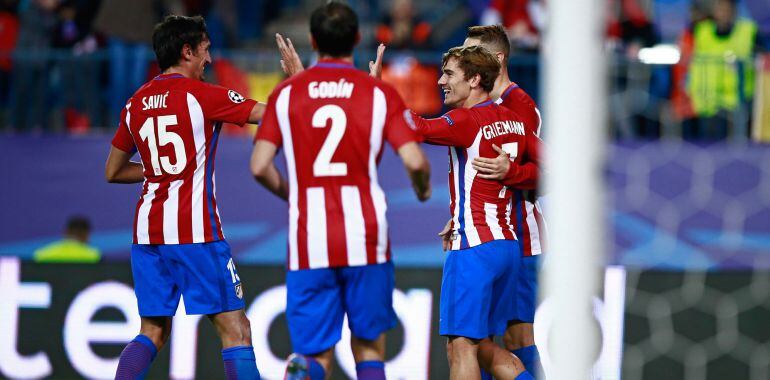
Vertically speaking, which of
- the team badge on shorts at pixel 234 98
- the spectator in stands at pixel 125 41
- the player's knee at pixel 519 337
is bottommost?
the player's knee at pixel 519 337

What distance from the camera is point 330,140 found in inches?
170

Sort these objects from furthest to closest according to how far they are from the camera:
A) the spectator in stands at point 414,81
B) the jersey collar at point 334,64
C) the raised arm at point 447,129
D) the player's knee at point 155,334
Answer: the spectator in stands at point 414,81 → the player's knee at point 155,334 → the raised arm at point 447,129 → the jersey collar at point 334,64

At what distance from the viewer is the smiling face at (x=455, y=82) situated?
5148mm

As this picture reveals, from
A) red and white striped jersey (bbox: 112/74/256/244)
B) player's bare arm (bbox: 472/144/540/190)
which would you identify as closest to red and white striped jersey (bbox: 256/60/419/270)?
player's bare arm (bbox: 472/144/540/190)

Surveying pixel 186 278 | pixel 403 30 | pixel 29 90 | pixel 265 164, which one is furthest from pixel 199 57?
pixel 29 90

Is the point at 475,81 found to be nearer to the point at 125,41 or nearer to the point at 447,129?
the point at 447,129

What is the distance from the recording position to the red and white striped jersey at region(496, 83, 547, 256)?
5.46m

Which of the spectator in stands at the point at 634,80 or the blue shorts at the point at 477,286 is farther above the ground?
the spectator in stands at the point at 634,80

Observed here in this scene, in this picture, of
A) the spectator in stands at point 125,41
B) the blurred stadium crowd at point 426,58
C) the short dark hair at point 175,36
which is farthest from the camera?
the spectator in stands at point 125,41

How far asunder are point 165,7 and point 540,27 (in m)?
3.52

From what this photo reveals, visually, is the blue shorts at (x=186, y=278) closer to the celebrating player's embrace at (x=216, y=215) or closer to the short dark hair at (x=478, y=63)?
the celebrating player's embrace at (x=216, y=215)

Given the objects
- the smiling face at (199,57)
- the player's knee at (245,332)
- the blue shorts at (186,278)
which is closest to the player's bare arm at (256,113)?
the smiling face at (199,57)

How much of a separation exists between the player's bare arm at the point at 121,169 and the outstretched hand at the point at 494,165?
174 centimetres

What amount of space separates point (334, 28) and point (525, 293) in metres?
1.91
